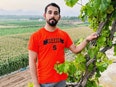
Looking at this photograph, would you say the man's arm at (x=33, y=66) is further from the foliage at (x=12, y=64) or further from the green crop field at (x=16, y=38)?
the green crop field at (x=16, y=38)

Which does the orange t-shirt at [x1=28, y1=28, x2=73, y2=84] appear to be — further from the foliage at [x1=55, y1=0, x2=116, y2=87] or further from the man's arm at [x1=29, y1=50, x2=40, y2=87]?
the foliage at [x1=55, y1=0, x2=116, y2=87]

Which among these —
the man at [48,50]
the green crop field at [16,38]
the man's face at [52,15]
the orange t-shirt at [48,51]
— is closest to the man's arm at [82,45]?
the man at [48,50]

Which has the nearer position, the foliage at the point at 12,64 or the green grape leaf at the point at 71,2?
the green grape leaf at the point at 71,2

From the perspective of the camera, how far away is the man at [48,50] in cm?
290

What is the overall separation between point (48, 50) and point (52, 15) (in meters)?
0.32

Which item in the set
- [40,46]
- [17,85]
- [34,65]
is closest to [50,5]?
[40,46]

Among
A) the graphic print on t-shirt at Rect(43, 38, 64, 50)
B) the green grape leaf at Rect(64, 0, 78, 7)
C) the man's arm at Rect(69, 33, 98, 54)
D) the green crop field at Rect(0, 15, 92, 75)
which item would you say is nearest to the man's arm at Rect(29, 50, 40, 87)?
the graphic print on t-shirt at Rect(43, 38, 64, 50)

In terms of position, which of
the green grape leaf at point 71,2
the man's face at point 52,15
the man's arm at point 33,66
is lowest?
the man's arm at point 33,66

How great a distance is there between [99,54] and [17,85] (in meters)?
14.6

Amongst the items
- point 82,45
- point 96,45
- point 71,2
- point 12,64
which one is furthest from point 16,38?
point 71,2

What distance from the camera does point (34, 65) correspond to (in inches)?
115

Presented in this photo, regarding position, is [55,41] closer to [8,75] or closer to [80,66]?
[80,66]

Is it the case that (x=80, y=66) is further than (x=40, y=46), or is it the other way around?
(x=40, y=46)

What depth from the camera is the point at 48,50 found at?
2.93 m
